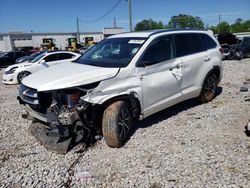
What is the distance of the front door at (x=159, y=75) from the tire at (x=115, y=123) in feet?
1.59

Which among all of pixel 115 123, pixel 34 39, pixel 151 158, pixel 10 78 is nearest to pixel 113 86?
pixel 115 123

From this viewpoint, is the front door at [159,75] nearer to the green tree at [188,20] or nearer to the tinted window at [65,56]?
the tinted window at [65,56]

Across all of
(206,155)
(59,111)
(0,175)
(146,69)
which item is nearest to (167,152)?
(206,155)

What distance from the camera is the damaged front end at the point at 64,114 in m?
3.68

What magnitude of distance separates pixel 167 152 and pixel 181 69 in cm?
188

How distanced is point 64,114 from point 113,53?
162cm

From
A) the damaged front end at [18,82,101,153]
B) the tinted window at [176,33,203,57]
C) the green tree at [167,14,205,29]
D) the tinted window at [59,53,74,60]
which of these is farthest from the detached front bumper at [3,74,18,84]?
the green tree at [167,14,205,29]

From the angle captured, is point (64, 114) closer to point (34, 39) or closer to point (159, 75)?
point (159, 75)

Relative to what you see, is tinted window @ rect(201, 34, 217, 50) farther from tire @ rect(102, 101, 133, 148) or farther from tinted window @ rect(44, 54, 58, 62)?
tinted window @ rect(44, 54, 58, 62)

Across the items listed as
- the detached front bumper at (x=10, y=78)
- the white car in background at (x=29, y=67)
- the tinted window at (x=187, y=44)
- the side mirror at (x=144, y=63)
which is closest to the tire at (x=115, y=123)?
the side mirror at (x=144, y=63)

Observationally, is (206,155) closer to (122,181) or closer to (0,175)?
(122,181)

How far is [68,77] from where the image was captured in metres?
3.76

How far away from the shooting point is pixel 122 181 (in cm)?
320

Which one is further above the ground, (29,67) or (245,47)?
(245,47)
